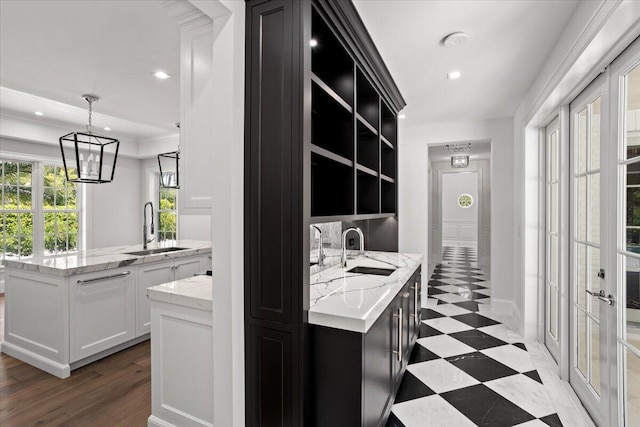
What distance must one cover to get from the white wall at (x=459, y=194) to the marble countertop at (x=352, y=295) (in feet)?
26.9

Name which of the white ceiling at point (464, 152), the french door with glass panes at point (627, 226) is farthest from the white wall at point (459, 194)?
the french door with glass panes at point (627, 226)

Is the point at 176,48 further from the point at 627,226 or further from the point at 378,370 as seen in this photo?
the point at 627,226

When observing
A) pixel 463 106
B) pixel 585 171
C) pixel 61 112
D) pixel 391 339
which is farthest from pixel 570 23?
pixel 61 112

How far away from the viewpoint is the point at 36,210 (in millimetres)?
5516

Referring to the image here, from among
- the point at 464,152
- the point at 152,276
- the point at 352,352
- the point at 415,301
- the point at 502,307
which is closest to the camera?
the point at 352,352

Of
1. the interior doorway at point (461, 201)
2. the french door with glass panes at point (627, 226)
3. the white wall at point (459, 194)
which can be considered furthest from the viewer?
the white wall at point (459, 194)

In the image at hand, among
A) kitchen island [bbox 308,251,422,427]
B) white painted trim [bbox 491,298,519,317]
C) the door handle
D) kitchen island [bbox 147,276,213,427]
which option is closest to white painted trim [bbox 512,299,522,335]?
white painted trim [bbox 491,298,519,317]

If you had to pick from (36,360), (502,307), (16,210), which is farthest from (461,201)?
(16,210)

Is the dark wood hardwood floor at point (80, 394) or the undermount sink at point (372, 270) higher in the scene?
the undermount sink at point (372, 270)

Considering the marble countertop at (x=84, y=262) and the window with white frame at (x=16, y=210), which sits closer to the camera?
the marble countertop at (x=84, y=262)

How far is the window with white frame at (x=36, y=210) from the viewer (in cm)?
526

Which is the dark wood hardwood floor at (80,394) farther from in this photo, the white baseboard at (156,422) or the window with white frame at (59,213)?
the window with white frame at (59,213)

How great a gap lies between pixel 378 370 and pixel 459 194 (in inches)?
382

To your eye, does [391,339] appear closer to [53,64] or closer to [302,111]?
[302,111]
